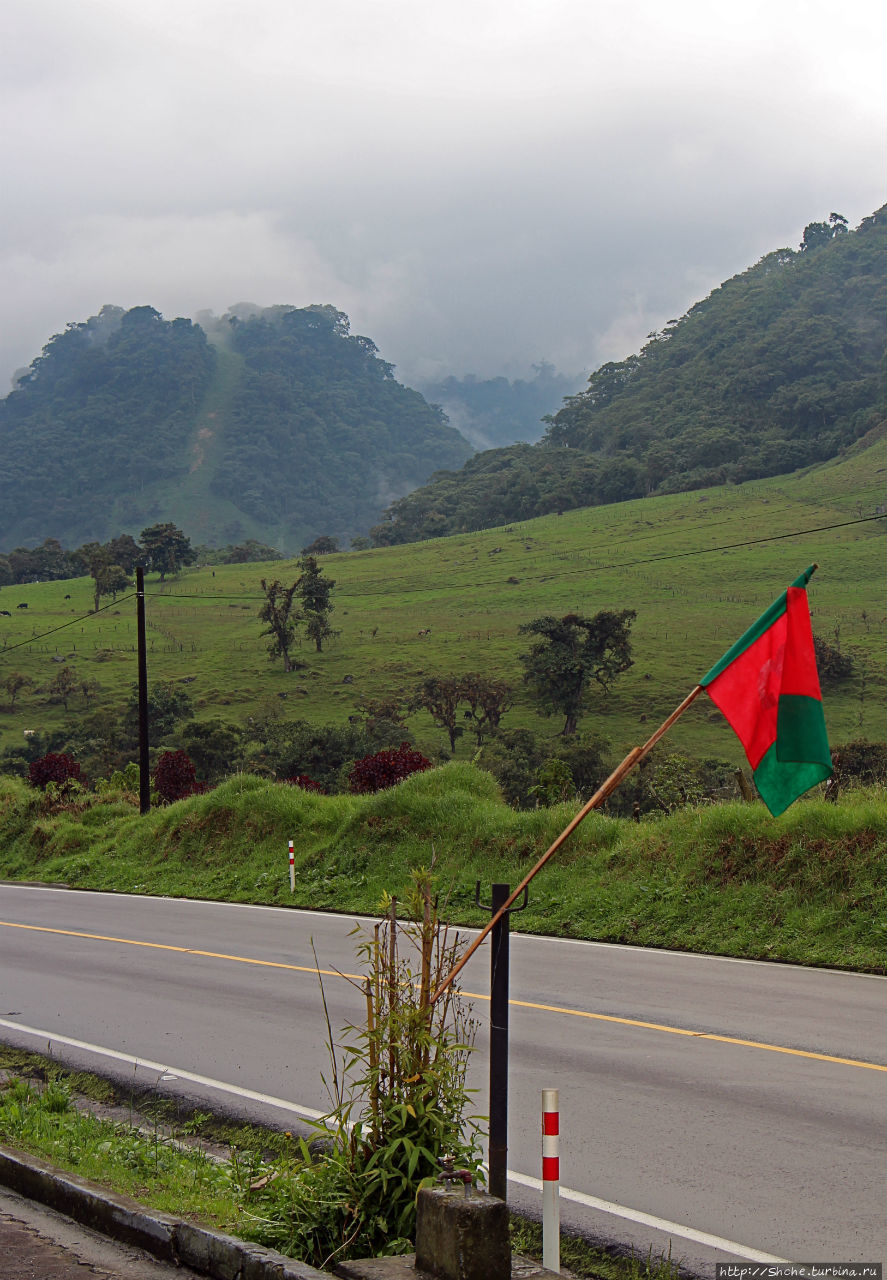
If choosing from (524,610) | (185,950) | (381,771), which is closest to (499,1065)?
(185,950)

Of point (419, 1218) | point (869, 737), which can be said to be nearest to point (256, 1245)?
point (419, 1218)

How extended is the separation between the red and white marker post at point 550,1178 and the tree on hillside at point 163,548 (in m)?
106

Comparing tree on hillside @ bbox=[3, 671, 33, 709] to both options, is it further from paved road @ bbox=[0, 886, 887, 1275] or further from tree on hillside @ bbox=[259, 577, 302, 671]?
paved road @ bbox=[0, 886, 887, 1275]

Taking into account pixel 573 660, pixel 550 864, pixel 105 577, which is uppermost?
pixel 105 577

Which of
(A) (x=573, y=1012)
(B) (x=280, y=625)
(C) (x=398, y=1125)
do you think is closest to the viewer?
(C) (x=398, y=1125)

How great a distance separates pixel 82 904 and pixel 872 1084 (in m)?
15.7

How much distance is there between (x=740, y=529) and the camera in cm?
10125

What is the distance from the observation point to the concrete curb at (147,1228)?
487cm

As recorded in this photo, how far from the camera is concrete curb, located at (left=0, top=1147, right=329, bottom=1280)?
487cm

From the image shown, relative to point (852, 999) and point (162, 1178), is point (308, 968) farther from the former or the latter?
point (162, 1178)

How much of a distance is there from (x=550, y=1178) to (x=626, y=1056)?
4.40m

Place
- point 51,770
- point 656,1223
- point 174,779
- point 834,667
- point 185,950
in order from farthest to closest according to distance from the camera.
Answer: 1. point 834,667
2. point 51,770
3. point 174,779
4. point 185,950
5. point 656,1223

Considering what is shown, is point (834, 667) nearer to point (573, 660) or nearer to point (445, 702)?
point (573, 660)

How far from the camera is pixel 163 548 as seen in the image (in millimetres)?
108062
